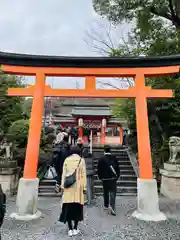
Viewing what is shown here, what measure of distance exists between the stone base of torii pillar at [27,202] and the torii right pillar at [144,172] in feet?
8.23

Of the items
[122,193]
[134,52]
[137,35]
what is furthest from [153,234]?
[137,35]

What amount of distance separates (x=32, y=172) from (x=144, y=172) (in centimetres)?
291

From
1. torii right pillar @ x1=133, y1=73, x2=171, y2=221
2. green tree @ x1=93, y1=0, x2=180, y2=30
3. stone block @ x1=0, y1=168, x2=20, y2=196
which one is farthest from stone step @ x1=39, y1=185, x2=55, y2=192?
green tree @ x1=93, y1=0, x2=180, y2=30

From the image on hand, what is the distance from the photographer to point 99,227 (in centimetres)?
477

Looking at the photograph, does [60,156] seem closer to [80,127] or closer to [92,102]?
[80,127]

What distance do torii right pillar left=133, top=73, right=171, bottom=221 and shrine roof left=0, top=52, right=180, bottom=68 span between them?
1.40ft

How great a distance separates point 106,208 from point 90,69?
3916 mm

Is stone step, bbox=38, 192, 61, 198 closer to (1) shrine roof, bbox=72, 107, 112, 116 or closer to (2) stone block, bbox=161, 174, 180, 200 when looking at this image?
(2) stone block, bbox=161, 174, 180, 200

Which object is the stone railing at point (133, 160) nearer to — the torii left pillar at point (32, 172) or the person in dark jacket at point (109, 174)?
the person in dark jacket at point (109, 174)

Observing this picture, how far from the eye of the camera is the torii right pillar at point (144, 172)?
17.8 ft

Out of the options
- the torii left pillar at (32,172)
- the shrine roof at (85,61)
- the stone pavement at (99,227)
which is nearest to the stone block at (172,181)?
the stone pavement at (99,227)

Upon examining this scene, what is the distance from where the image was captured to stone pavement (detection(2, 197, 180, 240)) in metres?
4.27

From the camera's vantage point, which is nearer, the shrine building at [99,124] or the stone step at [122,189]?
the stone step at [122,189]

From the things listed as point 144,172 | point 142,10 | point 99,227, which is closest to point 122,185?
point 144,172
